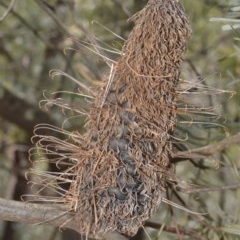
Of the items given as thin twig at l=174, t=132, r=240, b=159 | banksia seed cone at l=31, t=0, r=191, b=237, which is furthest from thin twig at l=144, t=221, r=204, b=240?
banksia seed cone at l=31, t=0, r=191, b=237

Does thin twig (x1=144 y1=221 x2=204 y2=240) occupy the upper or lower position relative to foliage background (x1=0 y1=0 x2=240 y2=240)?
lower

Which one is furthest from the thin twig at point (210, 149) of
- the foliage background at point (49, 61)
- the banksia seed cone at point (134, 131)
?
the foliage background at point (49, 61)

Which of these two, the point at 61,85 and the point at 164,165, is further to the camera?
the point at 61,85

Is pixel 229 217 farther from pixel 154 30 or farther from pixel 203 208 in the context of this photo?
pixel 154 30

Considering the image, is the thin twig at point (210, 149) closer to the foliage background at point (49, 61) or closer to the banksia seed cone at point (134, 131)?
the banksia seed cone at point (134, 131)

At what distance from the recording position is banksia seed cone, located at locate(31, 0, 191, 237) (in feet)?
2.89

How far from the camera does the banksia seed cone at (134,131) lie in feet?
2.89

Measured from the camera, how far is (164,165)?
0.95 meters

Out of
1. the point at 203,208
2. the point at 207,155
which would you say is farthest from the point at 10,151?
the point at 207,155

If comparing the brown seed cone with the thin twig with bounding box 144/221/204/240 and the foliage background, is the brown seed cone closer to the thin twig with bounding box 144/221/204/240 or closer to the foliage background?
the thin twig with bounding box 144/221/204/240

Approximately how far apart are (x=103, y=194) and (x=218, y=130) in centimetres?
47

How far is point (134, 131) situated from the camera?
906 mm

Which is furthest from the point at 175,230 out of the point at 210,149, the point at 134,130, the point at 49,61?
the point at 49,61

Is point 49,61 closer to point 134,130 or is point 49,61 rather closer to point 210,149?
point 210,149
